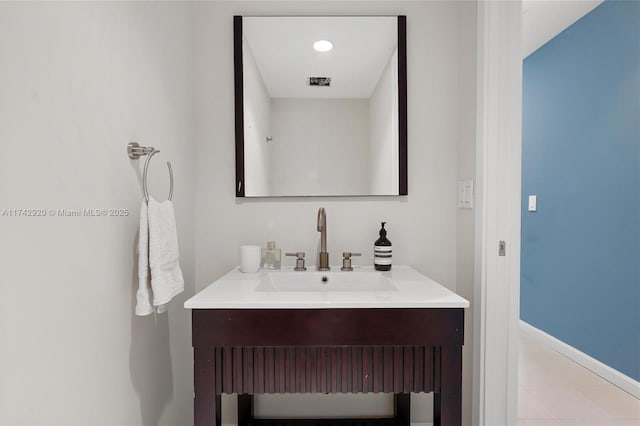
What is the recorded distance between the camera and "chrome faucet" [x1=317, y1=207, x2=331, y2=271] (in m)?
1.67

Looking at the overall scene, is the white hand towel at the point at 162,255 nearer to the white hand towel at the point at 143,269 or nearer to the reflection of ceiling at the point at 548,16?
the white hand towel at the point at 143,269

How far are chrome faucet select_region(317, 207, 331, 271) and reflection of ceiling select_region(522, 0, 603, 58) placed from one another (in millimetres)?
2018

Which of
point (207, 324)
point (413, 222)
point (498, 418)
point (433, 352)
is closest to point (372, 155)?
point (413, 222)

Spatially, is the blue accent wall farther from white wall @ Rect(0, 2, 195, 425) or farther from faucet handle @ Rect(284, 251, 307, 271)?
white wall @ Rect(0, 2, 195, 425)

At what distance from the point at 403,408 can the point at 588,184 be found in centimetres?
199

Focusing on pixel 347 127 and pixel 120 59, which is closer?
pixel 120 59

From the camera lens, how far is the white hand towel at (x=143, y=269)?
1.14 m

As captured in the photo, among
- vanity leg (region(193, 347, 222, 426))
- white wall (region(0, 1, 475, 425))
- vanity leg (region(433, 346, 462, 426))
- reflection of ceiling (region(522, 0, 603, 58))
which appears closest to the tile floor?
white wall (region(0, 1, 475, 425))

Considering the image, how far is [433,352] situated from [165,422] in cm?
100

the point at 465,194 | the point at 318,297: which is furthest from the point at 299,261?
the point at 465,194

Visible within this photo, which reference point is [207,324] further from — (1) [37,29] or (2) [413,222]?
(2) [413,222]

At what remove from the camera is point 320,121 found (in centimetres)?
179

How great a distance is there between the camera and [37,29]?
0.86 m


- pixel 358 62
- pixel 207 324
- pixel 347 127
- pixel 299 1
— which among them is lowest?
pixel 207 324
